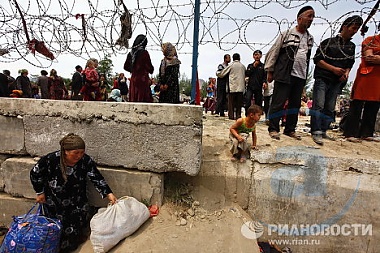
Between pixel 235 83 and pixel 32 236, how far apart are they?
412cm

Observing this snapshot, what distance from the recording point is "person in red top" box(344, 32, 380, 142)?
10.4ft

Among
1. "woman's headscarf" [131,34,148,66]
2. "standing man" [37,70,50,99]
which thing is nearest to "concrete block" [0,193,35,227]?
"woman's headscarf" [131,34,148,66]

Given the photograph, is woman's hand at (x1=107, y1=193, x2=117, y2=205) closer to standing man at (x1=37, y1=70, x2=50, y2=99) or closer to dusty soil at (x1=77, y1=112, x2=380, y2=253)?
dusty soil at (x1=77, y1=112, x2=380, y2=253)

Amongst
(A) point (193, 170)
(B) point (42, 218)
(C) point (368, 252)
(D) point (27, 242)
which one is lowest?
(C) point (368, 252)

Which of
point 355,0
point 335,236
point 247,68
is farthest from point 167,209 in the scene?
point 247,68

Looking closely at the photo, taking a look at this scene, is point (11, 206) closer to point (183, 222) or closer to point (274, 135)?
point (183, 222)

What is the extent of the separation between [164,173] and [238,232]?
970 mm

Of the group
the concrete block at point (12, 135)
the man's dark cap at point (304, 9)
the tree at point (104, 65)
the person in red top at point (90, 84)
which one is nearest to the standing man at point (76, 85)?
the tree at point (104, 65)

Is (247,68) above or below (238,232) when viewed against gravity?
above

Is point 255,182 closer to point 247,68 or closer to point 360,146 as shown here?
point 360,146

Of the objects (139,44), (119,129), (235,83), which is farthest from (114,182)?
(235,83)

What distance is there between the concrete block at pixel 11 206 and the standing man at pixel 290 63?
3133mm

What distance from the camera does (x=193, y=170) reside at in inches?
99.7

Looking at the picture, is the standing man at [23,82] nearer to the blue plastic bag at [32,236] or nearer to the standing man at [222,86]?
the standing man at [222,86]
